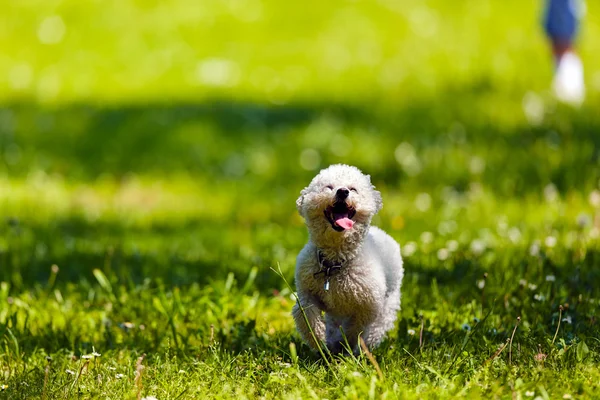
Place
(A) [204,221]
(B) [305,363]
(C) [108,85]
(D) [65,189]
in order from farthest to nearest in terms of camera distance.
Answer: (C) [108,85]
(D) [65,189]
(A) [204,221]
(B) [305,363]

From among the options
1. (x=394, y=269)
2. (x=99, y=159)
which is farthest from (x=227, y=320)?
(x=99, y=159)

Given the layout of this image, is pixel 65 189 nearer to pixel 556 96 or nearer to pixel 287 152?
pixel 287 152

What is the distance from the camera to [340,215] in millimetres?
3580

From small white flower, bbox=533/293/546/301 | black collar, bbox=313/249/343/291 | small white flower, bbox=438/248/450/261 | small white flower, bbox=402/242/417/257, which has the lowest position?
small white flower, bbox=402/242/417/257

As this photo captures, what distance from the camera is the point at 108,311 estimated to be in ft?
15.7

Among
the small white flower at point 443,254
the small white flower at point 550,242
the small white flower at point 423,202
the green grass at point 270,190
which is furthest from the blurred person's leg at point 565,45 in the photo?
the small white flower at point 443,254

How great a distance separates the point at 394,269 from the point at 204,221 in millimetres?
3714

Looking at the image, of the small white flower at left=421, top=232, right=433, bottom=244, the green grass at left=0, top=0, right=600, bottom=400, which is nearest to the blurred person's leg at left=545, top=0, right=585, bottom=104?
the green grass at left=0, top=0, right=600, bottom=400

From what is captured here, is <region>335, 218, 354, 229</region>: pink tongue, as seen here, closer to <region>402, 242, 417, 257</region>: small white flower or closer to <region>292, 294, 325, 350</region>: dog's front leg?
<region>292, 294, 325, 350</region>: dog's front leg

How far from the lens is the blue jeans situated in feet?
30.2

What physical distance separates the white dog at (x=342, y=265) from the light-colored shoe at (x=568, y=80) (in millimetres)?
6192

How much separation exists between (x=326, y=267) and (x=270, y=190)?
188 inches

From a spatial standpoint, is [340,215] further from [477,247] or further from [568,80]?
[568,80]

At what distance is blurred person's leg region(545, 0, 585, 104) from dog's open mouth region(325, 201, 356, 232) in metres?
6.30
